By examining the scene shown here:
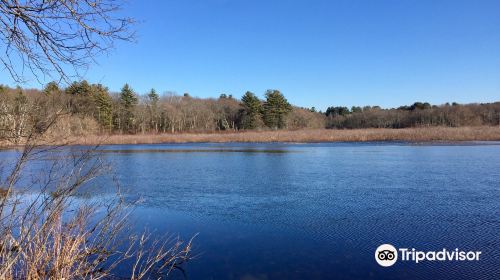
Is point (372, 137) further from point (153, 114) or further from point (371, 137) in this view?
point (153, 114)

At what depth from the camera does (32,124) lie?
331 cm

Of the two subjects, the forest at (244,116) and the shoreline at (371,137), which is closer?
the shoreline at (371,137)

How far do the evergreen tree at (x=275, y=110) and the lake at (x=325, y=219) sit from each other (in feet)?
149

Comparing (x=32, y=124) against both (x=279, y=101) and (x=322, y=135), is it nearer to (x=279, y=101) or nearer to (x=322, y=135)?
(x=322, y=135)

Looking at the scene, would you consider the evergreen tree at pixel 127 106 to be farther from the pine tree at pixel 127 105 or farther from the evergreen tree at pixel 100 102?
the evergreen tree at pixel 100 102

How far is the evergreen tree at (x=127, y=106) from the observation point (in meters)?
59.0

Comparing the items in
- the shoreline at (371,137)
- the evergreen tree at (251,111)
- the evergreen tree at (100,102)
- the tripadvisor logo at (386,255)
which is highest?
the evergreen tree at (251,111)

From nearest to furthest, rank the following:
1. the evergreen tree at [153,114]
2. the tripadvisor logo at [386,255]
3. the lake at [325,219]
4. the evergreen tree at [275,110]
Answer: the lake at [325,219] < the tripadvisor logo at [386,255] < the evergreen tree at [275,110] < the evergreen tree at [153,114]

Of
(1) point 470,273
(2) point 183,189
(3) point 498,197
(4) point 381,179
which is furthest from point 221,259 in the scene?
(4) point 381,179

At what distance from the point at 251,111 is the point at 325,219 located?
52.3 m

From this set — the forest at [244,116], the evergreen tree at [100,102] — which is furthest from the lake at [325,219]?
the forest at [244,116]

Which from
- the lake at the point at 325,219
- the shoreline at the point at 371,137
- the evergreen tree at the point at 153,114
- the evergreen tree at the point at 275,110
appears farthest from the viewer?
the evergreen tree at the point at 153,114

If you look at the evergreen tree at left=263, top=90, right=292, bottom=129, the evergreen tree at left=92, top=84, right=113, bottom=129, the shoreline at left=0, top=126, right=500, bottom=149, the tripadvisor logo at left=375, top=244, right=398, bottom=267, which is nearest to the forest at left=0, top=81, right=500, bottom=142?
the evergreen tree at left=263, top=90, right=292, bottom=129

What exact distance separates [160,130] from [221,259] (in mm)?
60594
